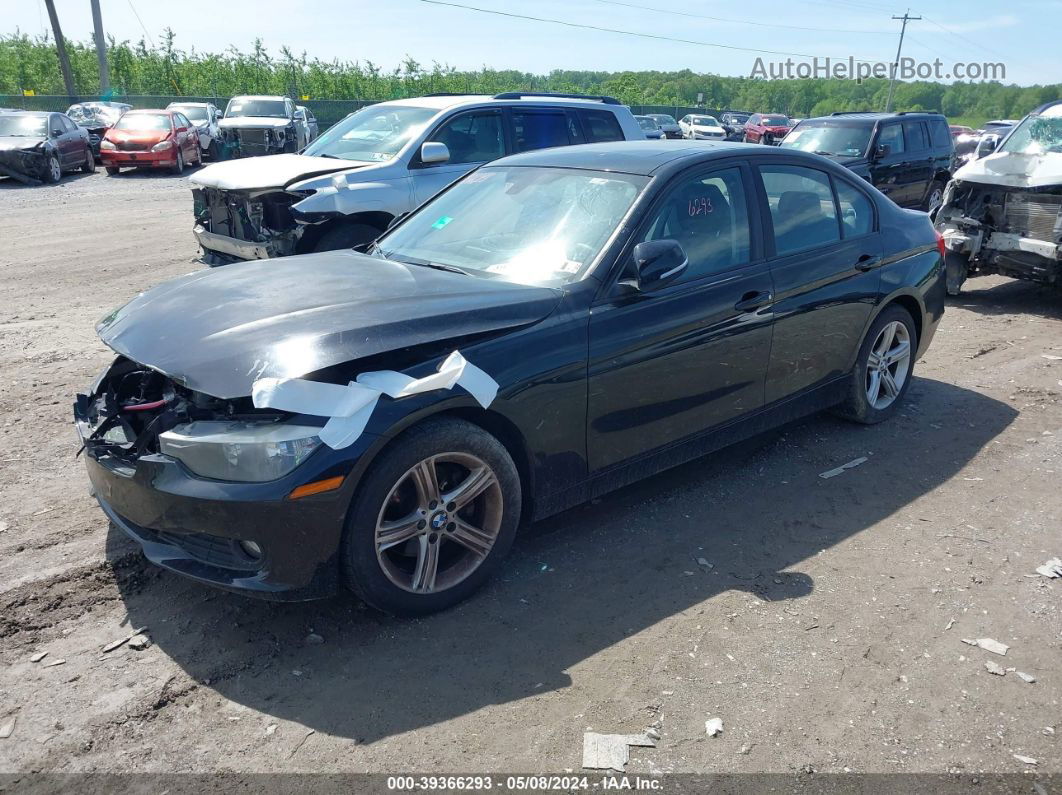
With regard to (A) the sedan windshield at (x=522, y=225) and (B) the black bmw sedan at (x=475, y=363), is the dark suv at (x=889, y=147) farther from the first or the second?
(A) the sedan windshield at (x=522, y=225)

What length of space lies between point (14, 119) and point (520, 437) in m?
21.0

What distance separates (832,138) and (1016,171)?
190 inches

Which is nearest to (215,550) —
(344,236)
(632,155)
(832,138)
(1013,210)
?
(632,155)

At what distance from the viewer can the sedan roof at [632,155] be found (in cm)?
449

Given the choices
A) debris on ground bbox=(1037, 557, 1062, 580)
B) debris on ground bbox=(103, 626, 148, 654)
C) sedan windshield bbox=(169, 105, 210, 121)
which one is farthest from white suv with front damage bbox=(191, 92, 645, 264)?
sedan windshield bbox=(169, 105, 210, 121)

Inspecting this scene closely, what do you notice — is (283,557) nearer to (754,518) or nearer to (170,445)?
(170,445)

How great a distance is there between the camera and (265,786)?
2652 mm

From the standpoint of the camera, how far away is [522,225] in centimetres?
445

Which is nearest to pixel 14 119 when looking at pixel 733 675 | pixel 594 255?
pixel 594 255

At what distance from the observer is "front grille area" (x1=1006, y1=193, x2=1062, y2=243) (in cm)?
877

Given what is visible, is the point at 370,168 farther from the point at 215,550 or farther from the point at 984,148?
the point at 984,148

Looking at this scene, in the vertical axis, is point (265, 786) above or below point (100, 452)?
below

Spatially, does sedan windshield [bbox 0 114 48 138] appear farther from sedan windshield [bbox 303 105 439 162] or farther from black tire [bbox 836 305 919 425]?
black tire [bbox 836 305 919 425]

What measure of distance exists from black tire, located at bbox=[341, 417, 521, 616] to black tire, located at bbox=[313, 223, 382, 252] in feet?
16.2
